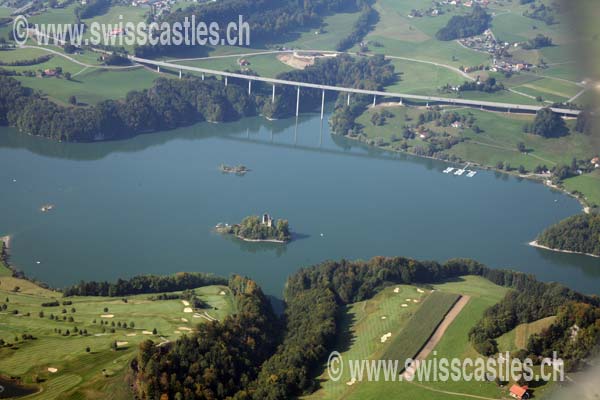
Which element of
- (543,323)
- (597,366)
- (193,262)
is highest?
(597,366)

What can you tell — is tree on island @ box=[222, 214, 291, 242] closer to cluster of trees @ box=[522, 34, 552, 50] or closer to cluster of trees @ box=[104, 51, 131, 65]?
cluster of trees @ box=[104, 51, 131, 65]

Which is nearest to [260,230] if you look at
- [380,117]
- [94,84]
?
[380,117]

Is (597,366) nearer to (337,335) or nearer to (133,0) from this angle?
(337,335)

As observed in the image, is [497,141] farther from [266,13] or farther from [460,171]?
[266,13]

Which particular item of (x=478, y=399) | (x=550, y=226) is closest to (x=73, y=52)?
(x=550, y=226)

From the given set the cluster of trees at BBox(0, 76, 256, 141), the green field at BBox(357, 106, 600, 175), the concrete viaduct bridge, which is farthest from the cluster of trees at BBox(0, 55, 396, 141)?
the green field at BBox(357, 106, 600, 175)
